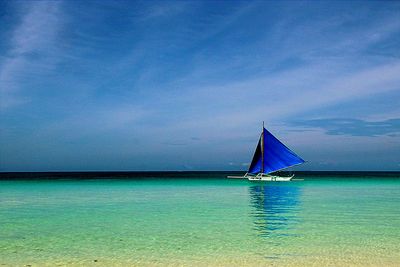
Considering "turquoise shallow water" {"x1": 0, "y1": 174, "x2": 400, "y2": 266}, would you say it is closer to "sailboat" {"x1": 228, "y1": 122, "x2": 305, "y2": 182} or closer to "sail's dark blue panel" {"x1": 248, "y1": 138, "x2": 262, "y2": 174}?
"sailboat" {"x1": 228, "y1": 122, "x2": 305, "y2": 182}

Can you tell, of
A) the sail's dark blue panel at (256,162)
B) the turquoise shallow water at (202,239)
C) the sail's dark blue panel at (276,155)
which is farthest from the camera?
the sail's dark blue panel at (256,162)

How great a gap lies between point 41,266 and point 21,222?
26.1 ft

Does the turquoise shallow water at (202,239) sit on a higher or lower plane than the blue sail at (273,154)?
lower

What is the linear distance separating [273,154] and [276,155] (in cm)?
44

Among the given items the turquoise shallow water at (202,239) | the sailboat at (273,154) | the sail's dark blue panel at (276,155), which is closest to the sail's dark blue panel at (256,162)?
the sailboat at (273,154)

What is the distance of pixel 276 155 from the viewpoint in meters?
57.0

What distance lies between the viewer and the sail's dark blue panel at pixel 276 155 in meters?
56.4

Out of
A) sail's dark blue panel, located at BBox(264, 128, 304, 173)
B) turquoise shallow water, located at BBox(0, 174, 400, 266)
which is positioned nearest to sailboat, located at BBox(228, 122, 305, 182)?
sail's dark blue panel, located at BBox(264, 128, 304, 173)

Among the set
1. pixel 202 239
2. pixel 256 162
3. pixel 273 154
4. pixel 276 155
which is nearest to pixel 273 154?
pixel 273 154

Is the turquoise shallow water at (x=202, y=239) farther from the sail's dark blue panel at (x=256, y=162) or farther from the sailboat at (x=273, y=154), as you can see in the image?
the sail's dark blue panel at (x=256, y=162)

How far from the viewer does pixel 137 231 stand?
13.8 m

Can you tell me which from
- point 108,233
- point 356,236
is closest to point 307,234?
point 356,236

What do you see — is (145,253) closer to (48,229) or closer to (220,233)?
(220,233)

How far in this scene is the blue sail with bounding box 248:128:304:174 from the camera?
56.5 meters
